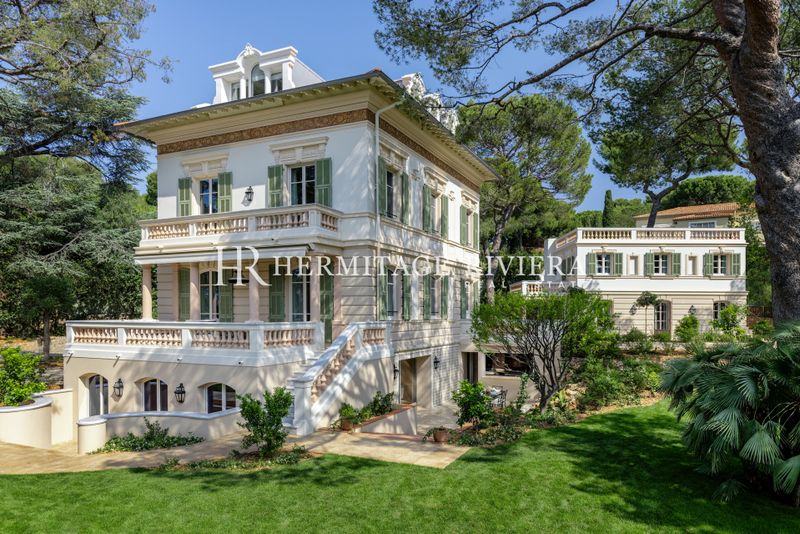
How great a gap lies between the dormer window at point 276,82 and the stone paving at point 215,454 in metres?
11.5

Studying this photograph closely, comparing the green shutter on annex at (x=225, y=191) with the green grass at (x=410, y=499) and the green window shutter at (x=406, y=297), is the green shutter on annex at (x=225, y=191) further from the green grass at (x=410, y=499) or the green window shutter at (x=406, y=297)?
the green grass at (x=410, y=499)

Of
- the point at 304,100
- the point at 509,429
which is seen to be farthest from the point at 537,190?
the point at 509,429

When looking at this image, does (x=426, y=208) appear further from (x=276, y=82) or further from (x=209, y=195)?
(x=209, y=195)

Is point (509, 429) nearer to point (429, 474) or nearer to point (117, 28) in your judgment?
point (429, 474)

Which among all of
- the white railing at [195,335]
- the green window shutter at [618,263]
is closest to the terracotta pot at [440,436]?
the white railing at [195,335]

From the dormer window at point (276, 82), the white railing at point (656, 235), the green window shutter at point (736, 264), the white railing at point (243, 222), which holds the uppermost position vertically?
the dormer window at point (276, 82)

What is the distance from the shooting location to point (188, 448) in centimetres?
915

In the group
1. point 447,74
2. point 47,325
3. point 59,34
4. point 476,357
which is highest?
point 59,34

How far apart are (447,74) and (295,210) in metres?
5.31

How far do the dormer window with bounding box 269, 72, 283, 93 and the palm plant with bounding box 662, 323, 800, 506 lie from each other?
14.8 m

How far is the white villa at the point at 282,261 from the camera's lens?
38.3 ft

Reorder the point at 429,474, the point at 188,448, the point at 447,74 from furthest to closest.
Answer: the point at 447,74 < the point at 188,448 < the point at 429,474

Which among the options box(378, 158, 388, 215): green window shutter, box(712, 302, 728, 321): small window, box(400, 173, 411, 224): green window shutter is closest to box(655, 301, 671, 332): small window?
box(712, 302, 728, 321): small window

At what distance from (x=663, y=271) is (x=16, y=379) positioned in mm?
28822
